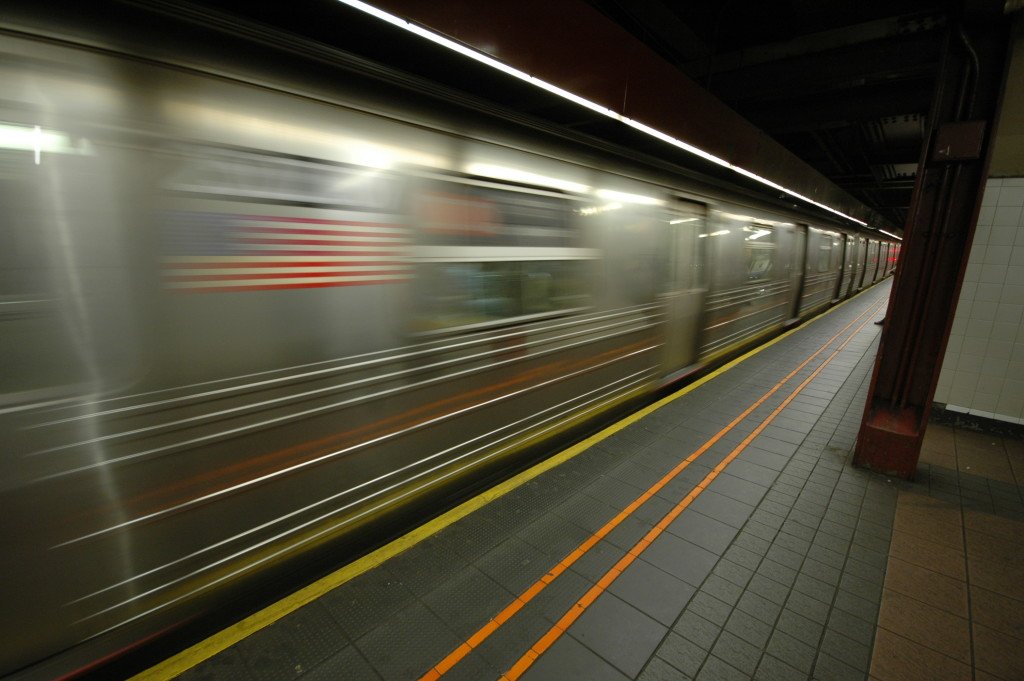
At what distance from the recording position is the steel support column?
9.57 ft

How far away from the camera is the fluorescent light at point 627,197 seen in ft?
11.9

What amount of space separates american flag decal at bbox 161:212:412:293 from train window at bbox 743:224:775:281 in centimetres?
596

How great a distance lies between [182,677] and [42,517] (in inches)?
35.7

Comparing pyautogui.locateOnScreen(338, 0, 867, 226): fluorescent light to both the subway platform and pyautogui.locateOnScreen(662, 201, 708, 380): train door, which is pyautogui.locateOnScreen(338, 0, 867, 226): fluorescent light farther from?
the subway platform

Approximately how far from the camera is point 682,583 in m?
2.32

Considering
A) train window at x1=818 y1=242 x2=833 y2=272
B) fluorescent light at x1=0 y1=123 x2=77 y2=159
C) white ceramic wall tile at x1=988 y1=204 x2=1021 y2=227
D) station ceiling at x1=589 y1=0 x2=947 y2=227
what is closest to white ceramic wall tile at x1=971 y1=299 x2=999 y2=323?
white ceramic wall tile at x1=988 y1=204 x2=1021 y2=227

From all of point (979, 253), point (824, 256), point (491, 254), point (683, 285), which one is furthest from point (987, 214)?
point (824, 256)

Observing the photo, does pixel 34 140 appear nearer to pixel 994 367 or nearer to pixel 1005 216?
pixel 1005 216

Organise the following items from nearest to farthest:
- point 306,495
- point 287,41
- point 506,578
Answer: point 287,41 → point 306,495 → point 506,578

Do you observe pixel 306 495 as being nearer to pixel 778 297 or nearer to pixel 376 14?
pixel 376 14

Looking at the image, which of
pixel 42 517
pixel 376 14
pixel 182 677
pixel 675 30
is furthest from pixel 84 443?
pixel 675 30

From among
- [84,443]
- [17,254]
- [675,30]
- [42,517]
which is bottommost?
[42,517]

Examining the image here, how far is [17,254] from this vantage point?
1328 millimetres

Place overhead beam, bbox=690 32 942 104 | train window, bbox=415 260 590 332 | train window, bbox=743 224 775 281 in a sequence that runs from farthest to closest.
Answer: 1. train window, bbox=743 224 775 281
2. overhead beam, bbox=690 32 942 104
3. train window, bbox=415 260 590 332
